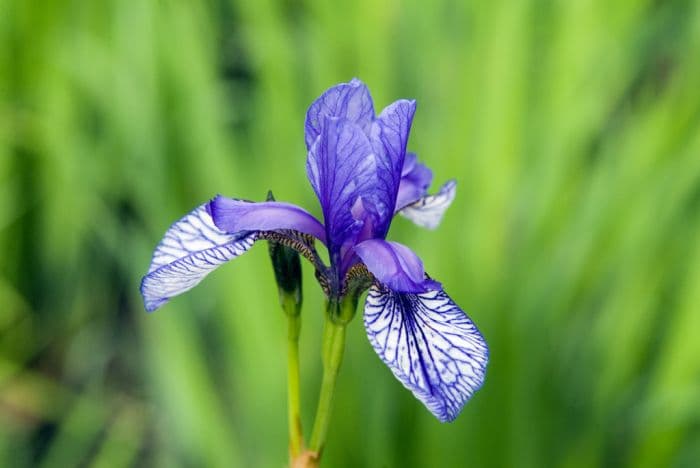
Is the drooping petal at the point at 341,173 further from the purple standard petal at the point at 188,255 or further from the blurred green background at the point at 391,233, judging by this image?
the blurred green background at the point at 391,233

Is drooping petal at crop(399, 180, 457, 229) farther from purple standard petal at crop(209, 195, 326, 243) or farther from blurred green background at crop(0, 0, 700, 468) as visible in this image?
blurred green background at crop(0, 0, 700, 468)

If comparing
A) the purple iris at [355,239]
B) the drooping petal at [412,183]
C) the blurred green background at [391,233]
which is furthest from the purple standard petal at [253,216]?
the blurred green background at [391,233]

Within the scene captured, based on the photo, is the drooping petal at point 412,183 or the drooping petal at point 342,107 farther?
the drooping petal at point 412,183

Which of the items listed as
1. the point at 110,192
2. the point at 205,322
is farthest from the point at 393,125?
the point at 110,192

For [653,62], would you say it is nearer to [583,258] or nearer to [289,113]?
[583,258]

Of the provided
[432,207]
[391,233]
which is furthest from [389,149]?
[391,233]

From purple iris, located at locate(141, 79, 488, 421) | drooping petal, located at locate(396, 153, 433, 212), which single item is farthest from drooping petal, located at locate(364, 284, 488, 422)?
drooping petal, located at locate(396, 153, 433, 212)

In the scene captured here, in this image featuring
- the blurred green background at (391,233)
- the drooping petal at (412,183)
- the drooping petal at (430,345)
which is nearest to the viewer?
the drooping petal at (430,345)
